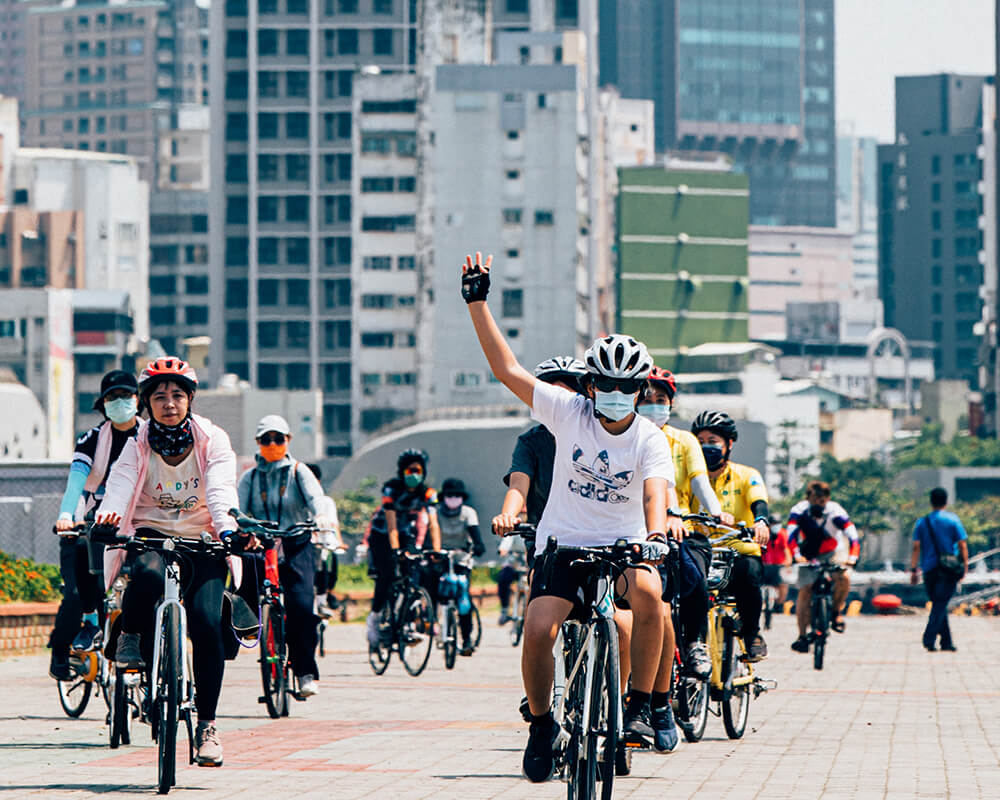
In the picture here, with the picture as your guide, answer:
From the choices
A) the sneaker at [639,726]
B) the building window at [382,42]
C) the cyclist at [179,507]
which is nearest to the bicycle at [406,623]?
the cyclist at [179,507]

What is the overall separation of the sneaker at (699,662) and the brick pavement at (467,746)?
1.39 ft

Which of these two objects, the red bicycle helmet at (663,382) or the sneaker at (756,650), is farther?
the sneaker at (756,650)

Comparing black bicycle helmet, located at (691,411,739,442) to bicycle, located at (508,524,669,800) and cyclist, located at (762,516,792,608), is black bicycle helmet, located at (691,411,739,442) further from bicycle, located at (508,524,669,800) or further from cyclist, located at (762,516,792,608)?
cyclist, located at (762,516,792,608)

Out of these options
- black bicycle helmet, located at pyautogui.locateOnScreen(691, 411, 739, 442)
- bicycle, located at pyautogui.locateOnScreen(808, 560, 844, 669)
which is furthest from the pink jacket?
A: bicycle, located at pyautogui.locateOnScreen(808, 560, 844, 669)

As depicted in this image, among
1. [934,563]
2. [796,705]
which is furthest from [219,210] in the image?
[796,705]

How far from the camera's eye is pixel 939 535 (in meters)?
23.6

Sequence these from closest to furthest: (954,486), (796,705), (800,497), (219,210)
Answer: (796,705) < (800,497) < (954,486) < (219,210)

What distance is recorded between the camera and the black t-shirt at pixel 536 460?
9.79m

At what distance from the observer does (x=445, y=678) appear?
Answer: 58.2 feet

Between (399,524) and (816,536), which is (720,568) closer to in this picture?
(399,524)

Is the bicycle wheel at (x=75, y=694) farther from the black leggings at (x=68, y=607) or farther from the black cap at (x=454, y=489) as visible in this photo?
the black cap at (x=454, y=489)

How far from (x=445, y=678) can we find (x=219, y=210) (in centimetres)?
11689

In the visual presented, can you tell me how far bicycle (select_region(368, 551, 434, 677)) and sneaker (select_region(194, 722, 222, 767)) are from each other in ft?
28.8

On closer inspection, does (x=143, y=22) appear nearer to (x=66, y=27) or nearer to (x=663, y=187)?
(x=66, y=27)
